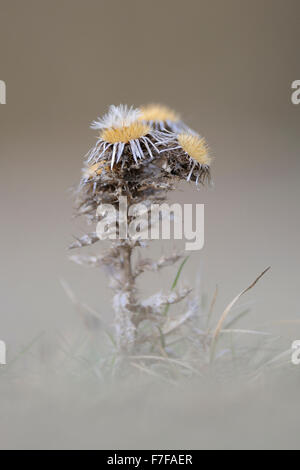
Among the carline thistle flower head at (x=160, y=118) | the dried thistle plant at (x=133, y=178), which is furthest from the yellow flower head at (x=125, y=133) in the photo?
the carline thistle flower head at (x=160, y=118)

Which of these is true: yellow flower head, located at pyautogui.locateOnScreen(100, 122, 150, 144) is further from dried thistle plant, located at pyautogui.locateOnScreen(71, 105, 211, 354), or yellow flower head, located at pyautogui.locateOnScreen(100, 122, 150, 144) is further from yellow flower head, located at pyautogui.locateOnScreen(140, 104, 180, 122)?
yellow flower head, located at pyautogui.locateOnScreen(140, 104, 180, 122)

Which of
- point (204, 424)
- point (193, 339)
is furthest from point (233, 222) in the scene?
point (204, 424)

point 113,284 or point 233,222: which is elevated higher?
point 233,222

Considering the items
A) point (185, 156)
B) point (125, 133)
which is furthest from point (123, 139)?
point (185, 156)

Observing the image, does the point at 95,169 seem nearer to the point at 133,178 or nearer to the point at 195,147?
the point at 133,178

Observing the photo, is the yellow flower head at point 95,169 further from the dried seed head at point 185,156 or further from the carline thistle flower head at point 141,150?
the dried seed head at point 185,156

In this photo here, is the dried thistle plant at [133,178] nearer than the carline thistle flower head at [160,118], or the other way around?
the dried thistle plant at [133,178]

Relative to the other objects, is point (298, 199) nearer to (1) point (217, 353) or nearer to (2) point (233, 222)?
(2) point (233, 222)
